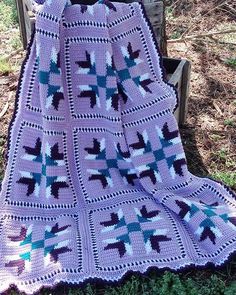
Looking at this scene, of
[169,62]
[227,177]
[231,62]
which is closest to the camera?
[227,177]

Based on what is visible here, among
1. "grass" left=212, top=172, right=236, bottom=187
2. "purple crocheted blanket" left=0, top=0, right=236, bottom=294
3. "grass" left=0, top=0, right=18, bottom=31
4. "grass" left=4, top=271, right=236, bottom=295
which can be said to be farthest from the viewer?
"grass" left=0, top=0, right=18, bottom=31

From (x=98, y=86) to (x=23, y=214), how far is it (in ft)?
2.11

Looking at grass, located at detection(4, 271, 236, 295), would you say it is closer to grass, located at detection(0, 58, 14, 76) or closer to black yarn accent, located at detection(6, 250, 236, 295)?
black yarn accent, located at detection(6, 250, 236, 295)

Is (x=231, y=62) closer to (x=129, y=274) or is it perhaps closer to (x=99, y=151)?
(x=99, y=151)

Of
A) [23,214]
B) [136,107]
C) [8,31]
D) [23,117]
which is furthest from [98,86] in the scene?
[8,31]

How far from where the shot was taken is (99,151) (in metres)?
2.59

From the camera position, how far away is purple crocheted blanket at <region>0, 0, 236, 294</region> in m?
2.38

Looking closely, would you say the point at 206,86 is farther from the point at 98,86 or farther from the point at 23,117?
the point at 23,117

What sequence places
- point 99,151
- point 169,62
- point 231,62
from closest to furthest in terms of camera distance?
point 99,151, point 169,62, point 231,62

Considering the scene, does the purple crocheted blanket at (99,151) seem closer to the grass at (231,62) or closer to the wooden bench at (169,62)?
the wooden bench at (169,62)

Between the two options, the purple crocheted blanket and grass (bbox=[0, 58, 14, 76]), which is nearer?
the purple crocheted blanket

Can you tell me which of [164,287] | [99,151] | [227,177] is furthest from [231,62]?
[164,287]

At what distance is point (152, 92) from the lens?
258 cm

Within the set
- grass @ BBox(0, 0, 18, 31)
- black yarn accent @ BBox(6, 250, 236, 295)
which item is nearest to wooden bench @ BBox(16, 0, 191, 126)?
black yarn accent @ BBox(6, 250, 236, 295)
